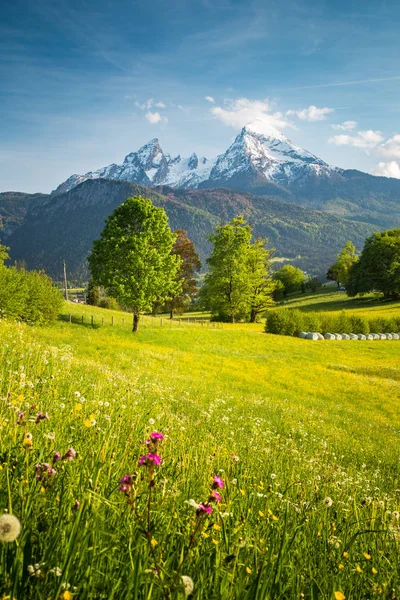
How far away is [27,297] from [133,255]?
33.0 feet

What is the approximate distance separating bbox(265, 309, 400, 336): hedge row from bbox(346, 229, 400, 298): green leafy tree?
26201 mm

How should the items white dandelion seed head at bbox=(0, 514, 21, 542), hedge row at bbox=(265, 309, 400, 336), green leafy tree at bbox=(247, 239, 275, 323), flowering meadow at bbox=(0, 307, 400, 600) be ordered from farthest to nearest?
green leafy tree at bbox=(247, 239, 275, 323), hedge row at bbox=(265, 309, 400, 336), flowering meadow at bbox=(0, 307, 400, 600), white dandelion seed head at bbox=(0, 514, 21, 542)

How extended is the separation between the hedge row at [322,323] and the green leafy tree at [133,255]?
2472 cm

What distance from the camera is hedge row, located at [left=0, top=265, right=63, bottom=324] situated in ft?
90.0

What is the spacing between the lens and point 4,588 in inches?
61.2

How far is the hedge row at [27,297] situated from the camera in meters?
27.4

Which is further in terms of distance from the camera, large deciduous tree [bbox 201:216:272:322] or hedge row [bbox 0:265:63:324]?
large deciduous tree [bbox 201:216:272:322]

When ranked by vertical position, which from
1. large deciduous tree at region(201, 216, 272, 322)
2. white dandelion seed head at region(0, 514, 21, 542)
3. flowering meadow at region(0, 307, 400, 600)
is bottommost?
flowering meadow at region(0, 307, 400, 600)

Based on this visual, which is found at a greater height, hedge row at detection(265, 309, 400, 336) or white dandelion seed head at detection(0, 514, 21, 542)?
white dandelion seed head at detection(0, 514, 21, 542)

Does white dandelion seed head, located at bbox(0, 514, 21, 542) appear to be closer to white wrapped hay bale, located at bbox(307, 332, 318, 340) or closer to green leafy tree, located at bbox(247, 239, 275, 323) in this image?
white wrapped hay bale, located at bbox(307, 332, 318, 340)

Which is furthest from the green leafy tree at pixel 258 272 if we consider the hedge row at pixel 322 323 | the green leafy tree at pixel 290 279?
the green leafy tree at pixel 290 279

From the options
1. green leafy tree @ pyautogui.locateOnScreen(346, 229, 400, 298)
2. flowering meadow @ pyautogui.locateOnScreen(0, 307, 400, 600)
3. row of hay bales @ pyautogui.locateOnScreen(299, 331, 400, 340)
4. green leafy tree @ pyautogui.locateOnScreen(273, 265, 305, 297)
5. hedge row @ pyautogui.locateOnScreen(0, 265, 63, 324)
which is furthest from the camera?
green leafy tree @ pyautogui.locateOnScreen(273, 265, 305, 297)

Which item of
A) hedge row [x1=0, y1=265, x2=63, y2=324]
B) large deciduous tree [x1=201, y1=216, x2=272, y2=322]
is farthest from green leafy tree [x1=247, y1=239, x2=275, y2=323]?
hedge row [x1=0, y1=265, x2=63, y2=324]

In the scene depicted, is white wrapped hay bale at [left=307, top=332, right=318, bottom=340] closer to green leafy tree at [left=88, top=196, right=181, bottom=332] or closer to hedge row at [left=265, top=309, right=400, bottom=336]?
hedge row at [left=265, top=309, right=400, bottom=336]
